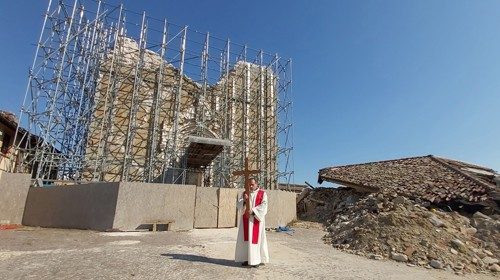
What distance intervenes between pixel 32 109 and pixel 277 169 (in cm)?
1366

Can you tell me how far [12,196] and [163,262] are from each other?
9155 millimetres

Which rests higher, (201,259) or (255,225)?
(255,225)

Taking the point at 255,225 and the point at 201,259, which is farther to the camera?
the point at 201,259

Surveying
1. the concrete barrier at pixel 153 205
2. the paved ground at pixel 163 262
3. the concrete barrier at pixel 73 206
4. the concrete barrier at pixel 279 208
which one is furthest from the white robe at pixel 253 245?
the concrete barrier at pixel 279 208

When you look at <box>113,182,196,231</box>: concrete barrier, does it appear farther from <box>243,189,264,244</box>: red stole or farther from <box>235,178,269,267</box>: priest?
<box>243,189,264,244</box>: red stole

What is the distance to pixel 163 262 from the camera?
5715mm

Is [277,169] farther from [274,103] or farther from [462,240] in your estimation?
[462,240]

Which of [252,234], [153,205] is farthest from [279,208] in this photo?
[252,234]

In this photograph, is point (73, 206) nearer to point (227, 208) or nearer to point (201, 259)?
point (227, 208)

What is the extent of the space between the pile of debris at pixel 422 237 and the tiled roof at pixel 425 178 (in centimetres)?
93

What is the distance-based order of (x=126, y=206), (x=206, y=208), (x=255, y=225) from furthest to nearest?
(x=206, y=208) < (x=126, y=206) < (x=255, y=225)

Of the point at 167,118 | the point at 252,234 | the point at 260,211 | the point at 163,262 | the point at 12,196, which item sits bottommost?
the point at 163,262

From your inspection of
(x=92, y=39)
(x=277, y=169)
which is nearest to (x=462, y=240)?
(x=277, y=169)

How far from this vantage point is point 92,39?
17.4 metres
